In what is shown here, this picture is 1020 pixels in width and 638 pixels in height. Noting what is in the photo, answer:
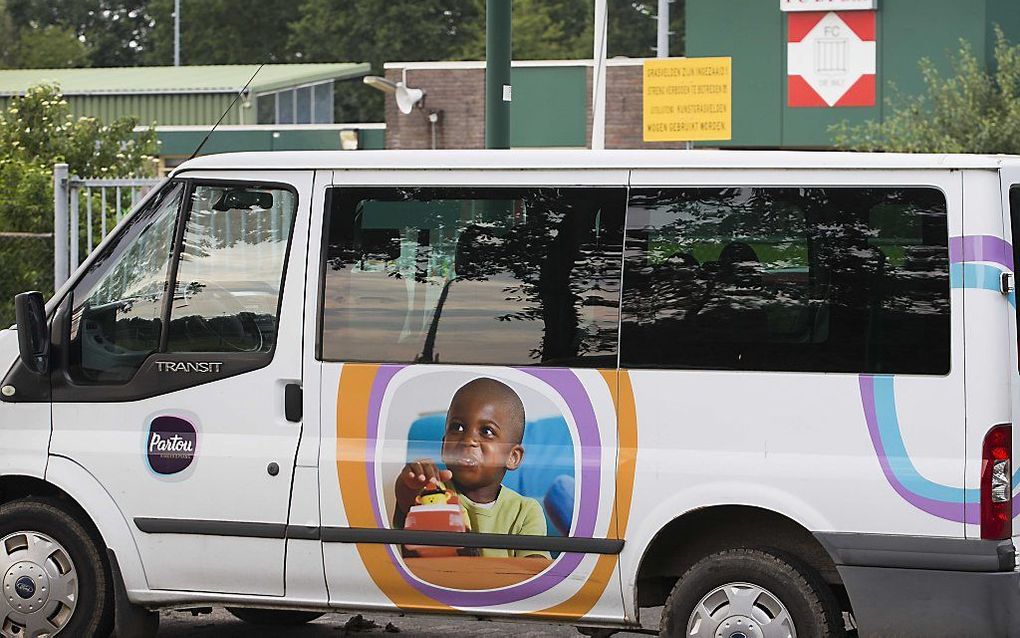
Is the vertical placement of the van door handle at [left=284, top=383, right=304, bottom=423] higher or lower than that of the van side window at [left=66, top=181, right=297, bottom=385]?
lower

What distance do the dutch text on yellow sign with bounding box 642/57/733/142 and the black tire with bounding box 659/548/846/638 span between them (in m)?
10.8

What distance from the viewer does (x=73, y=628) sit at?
6.49m

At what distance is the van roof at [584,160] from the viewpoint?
567 cm

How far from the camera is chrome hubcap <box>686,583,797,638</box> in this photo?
5.77m

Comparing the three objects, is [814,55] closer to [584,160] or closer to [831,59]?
[831,59]

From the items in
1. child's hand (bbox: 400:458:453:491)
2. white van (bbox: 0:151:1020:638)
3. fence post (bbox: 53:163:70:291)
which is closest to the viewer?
white van (bbox: 0:151:1020:638)

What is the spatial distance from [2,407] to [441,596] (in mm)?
2008

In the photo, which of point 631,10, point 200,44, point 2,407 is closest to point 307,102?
point 631,10

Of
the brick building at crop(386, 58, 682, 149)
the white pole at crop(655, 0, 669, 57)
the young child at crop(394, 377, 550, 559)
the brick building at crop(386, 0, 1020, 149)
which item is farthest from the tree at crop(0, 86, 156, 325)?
the brick building at crop(386, 58, 682, 149)

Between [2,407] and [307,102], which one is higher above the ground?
[307,102]

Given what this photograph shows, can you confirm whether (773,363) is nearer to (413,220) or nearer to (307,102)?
(413,220)

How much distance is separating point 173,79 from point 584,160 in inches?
1929

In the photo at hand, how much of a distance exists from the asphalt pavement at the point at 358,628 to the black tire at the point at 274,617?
0.03 meters

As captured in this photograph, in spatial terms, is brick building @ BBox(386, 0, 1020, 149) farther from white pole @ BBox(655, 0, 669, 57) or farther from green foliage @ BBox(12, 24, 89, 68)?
green foliage @ BBox(12, 24, 89, 68)
